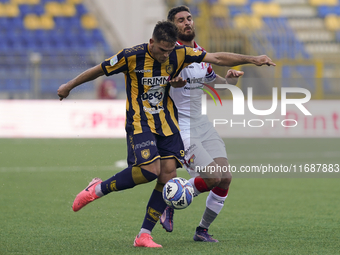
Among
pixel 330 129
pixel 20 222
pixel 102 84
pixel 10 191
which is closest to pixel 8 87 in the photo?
pixel 102 84

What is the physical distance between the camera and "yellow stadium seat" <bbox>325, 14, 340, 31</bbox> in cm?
2100

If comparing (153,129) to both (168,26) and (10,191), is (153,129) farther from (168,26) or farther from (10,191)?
(10,191)

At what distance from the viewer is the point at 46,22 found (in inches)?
801

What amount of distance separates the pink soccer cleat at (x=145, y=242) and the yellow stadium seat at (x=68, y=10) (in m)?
17.8

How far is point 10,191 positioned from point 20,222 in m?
2.19

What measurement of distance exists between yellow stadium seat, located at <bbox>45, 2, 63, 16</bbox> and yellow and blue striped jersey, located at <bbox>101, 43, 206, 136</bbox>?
57.0 feet

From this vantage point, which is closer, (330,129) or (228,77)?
(228,77)

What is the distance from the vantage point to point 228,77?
465 cm

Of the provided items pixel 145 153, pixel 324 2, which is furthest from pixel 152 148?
pixel 324 2

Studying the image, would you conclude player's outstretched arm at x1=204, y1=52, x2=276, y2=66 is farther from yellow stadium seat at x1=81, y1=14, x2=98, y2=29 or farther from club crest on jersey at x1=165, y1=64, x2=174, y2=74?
yellow stadium seat at x1=81, y1=14, x2=98, y2=29

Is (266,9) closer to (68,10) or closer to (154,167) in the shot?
(68,10)

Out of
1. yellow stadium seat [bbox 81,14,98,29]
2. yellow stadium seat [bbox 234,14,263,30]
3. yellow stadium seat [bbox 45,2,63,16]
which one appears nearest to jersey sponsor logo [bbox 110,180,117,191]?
yellow stadium seat [bbox 234,14,263,30]

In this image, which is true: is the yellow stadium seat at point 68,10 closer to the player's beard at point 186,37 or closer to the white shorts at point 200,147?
the player's beard at point 186,37

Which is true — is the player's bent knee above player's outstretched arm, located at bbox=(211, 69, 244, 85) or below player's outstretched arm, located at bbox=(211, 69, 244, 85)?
below
